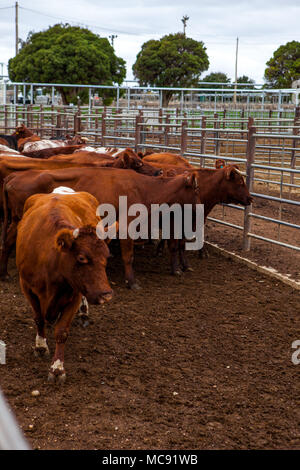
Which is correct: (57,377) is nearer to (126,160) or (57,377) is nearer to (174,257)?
(174,257)

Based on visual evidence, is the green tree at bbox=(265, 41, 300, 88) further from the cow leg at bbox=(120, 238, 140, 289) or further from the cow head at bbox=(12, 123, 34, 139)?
the cow leg at bbox=(120, 238, 140, 289)

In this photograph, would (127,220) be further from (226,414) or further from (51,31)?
(51,31)

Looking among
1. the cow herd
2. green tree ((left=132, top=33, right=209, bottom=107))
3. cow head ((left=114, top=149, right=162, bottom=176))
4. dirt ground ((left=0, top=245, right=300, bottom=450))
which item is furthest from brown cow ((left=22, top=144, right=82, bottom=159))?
green tree ((left=132, top=33, right=209, bottom=107))

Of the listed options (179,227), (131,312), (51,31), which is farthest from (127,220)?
(51,31)

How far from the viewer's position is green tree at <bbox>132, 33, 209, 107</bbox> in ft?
147

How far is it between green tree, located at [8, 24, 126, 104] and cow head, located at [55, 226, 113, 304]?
3364cm

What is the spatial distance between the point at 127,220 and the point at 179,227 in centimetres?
79

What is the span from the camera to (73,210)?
474 centimetres

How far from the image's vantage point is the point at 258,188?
1415cm

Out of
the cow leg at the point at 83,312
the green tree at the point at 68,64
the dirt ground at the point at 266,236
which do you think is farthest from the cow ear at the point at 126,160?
the green tree at the point at 68,64

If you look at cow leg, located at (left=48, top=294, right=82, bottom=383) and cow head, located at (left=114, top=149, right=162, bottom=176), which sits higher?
cow head, located at (left=114, top=149, right=162, bottom=176)

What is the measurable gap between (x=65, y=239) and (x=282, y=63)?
43.4m

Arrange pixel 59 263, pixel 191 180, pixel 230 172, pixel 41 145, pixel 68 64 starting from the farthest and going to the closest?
pixel 68 64 → pixel 41 145 → pixel 230 172 → pixel 191 180 → pixel 59 263

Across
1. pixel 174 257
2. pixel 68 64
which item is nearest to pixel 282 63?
pixel 68 64
